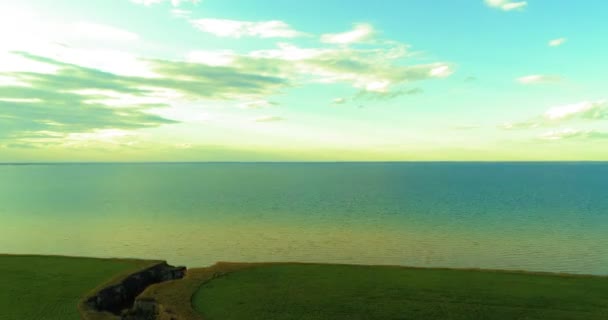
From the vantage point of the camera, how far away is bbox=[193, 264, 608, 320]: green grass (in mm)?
19781

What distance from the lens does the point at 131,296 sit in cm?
2481

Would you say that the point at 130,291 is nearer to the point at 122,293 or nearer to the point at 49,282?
the point at 122,293

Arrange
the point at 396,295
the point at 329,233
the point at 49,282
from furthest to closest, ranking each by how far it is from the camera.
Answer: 1. the point at 329,233
2. the point at 49,282
3. the point at 396,295

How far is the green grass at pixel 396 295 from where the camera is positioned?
1978cm

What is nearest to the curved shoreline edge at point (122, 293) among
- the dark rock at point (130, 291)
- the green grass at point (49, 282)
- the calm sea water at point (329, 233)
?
the dark rock at point (130, 291)

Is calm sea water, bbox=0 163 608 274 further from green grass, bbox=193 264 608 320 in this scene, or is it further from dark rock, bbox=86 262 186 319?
green grass, bbox=193 264 608 320

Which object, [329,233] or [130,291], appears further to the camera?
[329,233]

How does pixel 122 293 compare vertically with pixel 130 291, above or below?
above

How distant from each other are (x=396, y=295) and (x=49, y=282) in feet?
68.4

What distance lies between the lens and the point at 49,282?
24656 mm

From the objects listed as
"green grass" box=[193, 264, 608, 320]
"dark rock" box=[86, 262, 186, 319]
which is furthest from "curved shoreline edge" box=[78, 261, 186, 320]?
"green grass" box=[193, 264, 608, 320]

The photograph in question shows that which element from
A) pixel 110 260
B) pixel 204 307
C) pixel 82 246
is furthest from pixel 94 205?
pixel 204 307

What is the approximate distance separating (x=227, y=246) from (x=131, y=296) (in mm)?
17281

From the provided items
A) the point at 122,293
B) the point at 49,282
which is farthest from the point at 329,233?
the point at 49,282
